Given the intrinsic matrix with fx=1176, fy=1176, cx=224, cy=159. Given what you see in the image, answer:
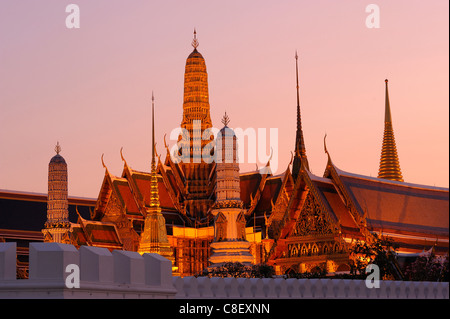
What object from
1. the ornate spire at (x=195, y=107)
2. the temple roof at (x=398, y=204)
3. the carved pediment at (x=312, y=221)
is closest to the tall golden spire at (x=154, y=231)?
the carved pediment at (x=312, y=221)

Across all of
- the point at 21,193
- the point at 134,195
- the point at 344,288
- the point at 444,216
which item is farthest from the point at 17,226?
the point at 344,288

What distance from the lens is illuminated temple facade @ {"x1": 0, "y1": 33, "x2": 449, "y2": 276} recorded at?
41594 millimetres

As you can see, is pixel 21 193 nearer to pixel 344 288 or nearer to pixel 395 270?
pixel 395 270

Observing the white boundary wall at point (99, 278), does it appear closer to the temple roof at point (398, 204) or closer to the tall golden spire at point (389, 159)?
the temple roof at point (398, 204)

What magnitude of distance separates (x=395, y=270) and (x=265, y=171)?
49.0 ft

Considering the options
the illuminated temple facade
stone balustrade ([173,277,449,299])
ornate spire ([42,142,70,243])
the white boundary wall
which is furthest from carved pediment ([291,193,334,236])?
the white boundary wall

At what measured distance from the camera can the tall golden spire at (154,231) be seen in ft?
149

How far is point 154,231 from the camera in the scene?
4581 cm

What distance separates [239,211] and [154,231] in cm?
549

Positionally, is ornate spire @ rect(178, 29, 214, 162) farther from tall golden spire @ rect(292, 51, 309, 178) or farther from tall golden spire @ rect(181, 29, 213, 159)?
tall golden spire @ rect(292, 51, 309, 178)

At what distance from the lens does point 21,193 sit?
5438cm

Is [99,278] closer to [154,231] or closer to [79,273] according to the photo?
[79,273]

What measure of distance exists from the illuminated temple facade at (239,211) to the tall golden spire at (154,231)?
0.04m

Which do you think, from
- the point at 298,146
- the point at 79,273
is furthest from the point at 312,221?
the point at 79,273
